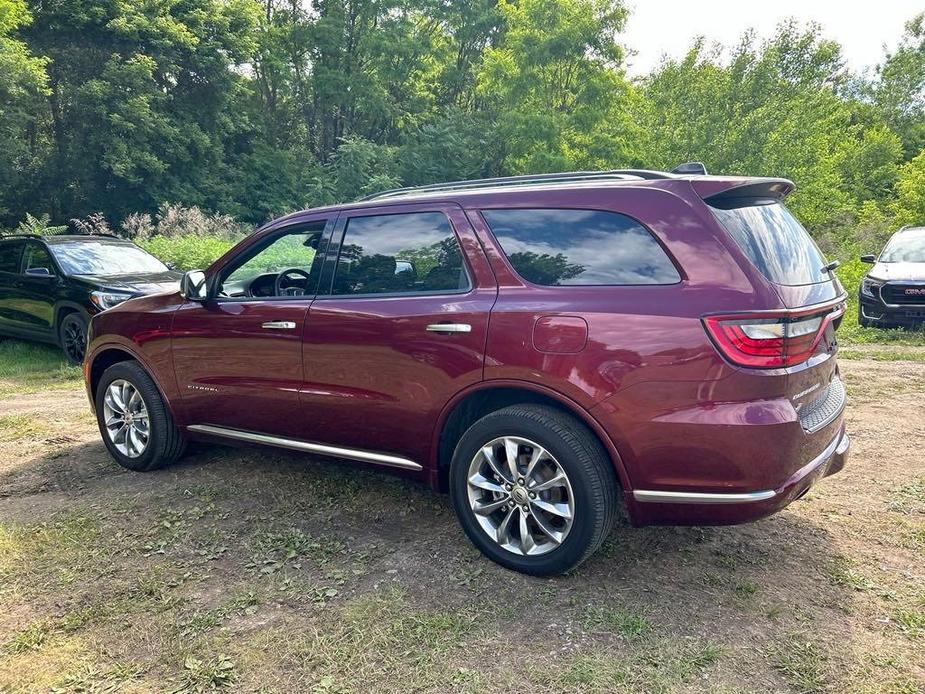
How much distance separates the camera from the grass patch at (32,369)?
7.61 m

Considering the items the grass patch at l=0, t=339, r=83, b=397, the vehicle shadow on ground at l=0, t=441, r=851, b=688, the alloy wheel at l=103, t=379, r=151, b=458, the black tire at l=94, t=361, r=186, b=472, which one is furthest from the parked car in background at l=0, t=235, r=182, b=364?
the vehicle shadow on ground at l=0, t=441, r=851, b=688

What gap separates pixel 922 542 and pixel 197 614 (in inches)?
137

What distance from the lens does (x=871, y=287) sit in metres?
9.98

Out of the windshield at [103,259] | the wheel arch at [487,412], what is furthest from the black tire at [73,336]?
the wheel arch at [487,412]

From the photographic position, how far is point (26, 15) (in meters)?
20.0

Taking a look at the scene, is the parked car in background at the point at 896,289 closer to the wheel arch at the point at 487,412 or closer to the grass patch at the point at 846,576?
the grass patch at the point at 846,576

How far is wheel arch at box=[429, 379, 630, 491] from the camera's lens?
285cm

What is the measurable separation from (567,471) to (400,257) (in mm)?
1430

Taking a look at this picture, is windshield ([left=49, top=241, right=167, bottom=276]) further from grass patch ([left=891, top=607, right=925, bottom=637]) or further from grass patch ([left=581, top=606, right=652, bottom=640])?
grass patch ([left=891, top=607, right=925, bottom=637])

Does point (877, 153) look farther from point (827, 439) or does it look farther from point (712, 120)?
point (827, 439)

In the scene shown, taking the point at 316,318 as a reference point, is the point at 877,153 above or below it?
above

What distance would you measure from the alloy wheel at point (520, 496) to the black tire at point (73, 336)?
716 centimetres

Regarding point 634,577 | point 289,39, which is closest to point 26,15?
point 289,39

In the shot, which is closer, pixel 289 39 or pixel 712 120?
A: pixel 712 120
